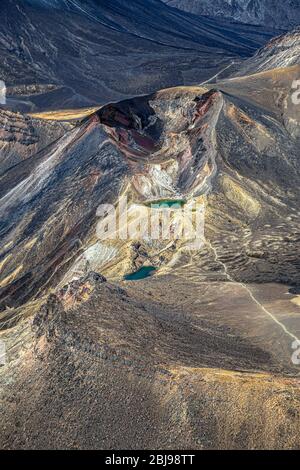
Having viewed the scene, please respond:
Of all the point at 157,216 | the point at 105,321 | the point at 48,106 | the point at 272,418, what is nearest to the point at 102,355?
the point at 105,321

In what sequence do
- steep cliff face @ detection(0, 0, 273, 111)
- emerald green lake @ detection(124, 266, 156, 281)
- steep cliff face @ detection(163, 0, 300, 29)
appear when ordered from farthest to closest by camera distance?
steep cliff face @ detection(163, 0, 300, 29), steep cliff face @ detection(0, 0, 273, 111), emerald green lake @ detection(124, 266, 156, 281)

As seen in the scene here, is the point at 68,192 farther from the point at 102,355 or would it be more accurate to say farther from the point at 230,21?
the point at 230,21
